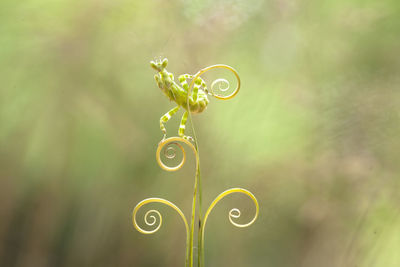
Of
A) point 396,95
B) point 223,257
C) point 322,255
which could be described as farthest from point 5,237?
point 396,95

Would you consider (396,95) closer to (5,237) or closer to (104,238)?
(104,238)

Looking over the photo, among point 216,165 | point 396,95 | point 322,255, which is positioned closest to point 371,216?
point 322,255

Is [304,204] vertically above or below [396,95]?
below

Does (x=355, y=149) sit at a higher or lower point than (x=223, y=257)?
higher

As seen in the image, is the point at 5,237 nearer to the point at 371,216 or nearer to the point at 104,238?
the point at 104,238

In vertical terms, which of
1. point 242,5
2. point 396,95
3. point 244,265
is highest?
point 242,5

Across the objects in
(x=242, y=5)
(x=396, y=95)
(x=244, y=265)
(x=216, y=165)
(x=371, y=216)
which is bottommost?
(x=244, y=265)
